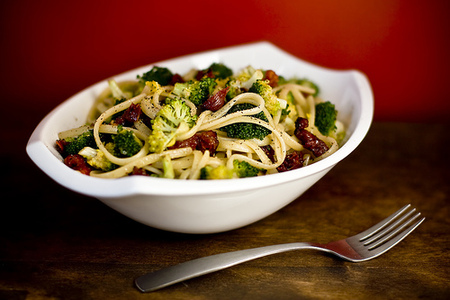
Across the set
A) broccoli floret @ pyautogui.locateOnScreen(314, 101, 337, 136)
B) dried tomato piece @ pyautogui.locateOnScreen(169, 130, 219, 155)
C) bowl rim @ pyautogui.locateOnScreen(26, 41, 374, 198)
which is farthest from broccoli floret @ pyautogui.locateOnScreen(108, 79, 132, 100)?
broccoli floret @ pyautogui.locateOnScreen(314, 101, 337, 136)

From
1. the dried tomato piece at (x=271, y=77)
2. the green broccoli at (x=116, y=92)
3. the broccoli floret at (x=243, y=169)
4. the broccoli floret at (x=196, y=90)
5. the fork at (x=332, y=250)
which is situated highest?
the dried tomato piece at (x=271, y=77)

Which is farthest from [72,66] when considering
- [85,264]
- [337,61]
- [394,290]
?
[394,290]

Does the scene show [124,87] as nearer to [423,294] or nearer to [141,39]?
[141,39]

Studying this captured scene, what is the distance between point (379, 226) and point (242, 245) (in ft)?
2.92

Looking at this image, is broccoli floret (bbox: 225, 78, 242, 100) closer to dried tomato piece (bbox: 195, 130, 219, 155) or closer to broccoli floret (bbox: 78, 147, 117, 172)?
dried tomato piece (bbox: 195, 130, 219, 155)

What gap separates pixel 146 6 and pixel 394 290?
3.96 meters

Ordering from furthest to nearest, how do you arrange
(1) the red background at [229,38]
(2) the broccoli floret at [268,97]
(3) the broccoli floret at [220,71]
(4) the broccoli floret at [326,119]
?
(1) the red background at [229,38] < (3) the broccoli floret at [220,71] < (4) the broccoli floret at [326,119] < (2) the broccoli floret at [268,97]

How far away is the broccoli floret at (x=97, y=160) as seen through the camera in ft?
9.00

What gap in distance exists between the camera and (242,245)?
9.52ft

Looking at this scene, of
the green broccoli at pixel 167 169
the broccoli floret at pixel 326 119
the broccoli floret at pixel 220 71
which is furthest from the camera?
the broccoli floret at pixel 220 71

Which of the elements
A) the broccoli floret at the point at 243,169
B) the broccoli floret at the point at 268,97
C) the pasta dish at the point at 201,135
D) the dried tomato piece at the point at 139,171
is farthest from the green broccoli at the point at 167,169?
the broccoli floret at the point at 268,97

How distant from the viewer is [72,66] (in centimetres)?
559

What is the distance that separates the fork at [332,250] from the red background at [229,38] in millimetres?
2602

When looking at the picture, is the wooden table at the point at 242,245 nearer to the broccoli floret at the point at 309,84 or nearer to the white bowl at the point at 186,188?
the white bowl at the point at 186,188
